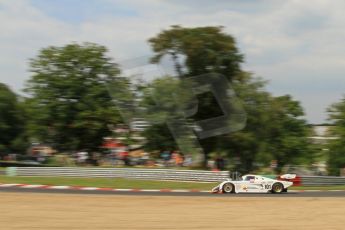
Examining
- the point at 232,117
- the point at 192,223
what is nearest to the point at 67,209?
the point at 192,223

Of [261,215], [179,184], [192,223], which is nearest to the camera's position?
[192,223]

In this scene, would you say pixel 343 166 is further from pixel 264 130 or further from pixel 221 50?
pixel 221 50

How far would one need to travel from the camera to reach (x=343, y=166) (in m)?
36.6

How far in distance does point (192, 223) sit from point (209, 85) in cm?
2416

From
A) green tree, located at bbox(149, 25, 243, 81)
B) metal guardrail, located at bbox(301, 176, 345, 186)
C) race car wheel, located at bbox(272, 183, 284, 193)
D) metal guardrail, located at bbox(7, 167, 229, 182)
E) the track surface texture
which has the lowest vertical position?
metal guardrail, located at bbox(301, 176, 345, 186)

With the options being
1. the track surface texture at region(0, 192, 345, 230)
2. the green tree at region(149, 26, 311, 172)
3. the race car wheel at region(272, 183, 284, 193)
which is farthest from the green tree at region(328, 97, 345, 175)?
the track surface texture at region(0, 192, 345, 230)

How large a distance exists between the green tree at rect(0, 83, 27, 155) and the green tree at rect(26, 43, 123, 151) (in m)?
6.39

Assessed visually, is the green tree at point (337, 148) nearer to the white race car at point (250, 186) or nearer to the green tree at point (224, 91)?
the green tree at point (224, 91)

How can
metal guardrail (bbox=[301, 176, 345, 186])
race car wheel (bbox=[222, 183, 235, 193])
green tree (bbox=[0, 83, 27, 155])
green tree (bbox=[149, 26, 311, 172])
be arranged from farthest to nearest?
1. green tree (bbox=[0, 83, 27, 155])
2. green tree (bbox=[149, 26, 311, 172])
3. metal guardrail (bbox=[301, 176, 345, 186])
4. race car wheel (bbox=[222, 183, 235, 193])

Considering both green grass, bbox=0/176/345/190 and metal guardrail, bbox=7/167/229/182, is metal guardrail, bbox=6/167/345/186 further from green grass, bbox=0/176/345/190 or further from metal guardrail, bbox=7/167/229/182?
green grass, bbox=0/176/345/190

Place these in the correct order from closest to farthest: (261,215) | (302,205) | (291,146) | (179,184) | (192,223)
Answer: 1. (192,223)
2. (261,215)
3. (302,205)
4. (179,184)
5. (291,146)

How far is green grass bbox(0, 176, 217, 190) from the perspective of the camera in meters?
22.3

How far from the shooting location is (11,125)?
44.2 m

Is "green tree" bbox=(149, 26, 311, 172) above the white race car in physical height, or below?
above
